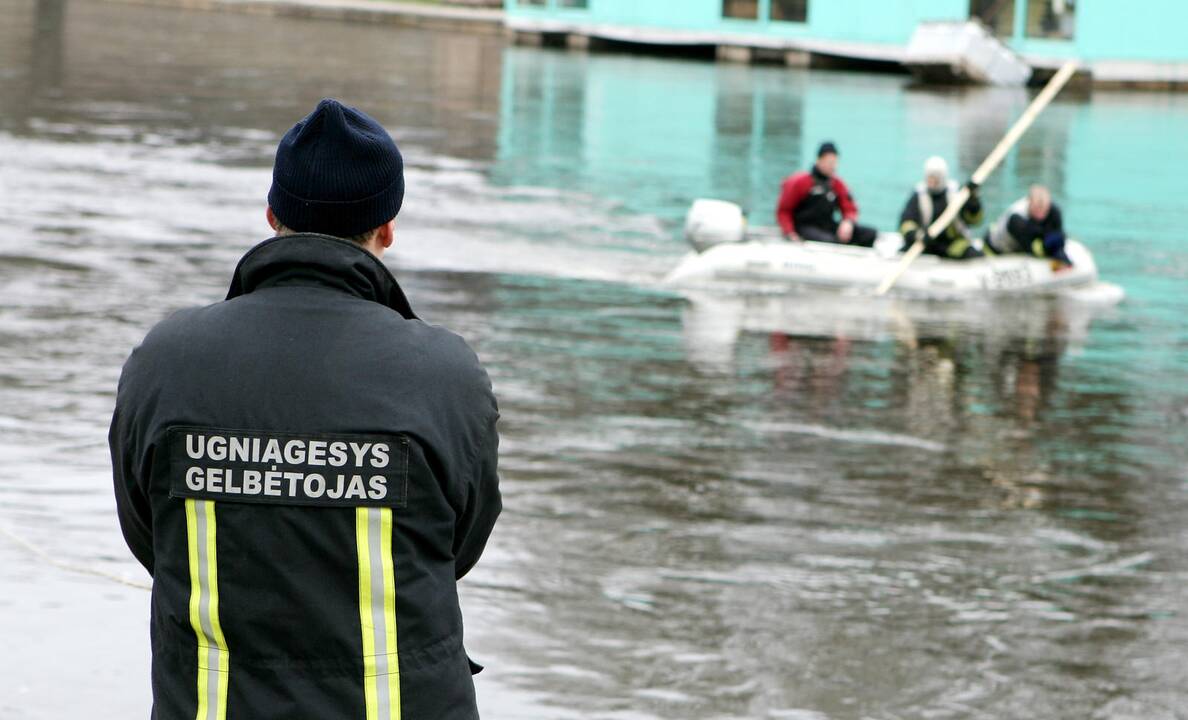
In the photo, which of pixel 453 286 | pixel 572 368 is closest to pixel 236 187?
pixel 453 286

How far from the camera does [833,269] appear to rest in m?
16.0

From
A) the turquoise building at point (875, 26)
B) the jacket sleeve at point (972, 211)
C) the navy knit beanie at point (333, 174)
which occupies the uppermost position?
the navy knit beanie at point (333, 174)

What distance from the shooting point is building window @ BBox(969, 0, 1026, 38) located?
151 feet

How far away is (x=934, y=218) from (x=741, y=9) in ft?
118

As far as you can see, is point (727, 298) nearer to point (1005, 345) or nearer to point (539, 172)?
point (1005, 345)

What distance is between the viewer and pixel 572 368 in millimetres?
11672

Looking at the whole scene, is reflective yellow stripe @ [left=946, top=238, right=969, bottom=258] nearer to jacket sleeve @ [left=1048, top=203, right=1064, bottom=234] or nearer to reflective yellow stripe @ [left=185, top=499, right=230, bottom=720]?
jacket sleeve @ [left=1048, top=203, right=1064, bottom=234]

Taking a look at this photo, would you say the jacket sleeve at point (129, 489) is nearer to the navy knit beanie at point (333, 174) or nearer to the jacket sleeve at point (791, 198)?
the navy knit beanie at point (333, 174)

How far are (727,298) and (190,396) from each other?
518 inches

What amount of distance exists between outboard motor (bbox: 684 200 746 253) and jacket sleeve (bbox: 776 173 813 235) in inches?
20.9

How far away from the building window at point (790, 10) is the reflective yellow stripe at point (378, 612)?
48.8 meters

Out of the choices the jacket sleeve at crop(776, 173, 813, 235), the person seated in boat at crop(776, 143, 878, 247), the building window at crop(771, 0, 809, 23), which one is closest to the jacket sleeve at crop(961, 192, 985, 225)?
the person seated in boat at crop(776, 143, 878, 247)

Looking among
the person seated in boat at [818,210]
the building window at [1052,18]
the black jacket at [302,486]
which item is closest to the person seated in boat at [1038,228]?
the person seated in boat at [818,210]

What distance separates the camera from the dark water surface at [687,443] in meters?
6.00
